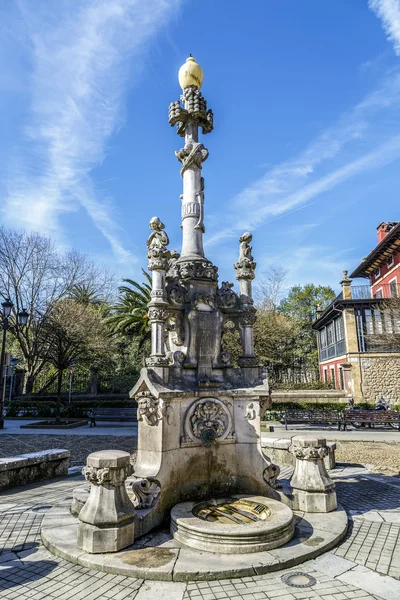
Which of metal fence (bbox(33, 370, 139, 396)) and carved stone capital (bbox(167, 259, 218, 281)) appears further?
metal fence (bbox(33, 370, 139, 396))

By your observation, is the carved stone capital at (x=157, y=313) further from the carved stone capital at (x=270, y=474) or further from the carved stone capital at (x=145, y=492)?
the carved stone capital at (x=270, y=474)

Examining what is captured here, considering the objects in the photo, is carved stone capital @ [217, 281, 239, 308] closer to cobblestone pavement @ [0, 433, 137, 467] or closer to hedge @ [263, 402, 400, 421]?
cobblestone pavement @ [0, 433, 137, 467]

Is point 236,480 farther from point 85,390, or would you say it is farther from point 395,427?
point 85,390

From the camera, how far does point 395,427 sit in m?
17.5

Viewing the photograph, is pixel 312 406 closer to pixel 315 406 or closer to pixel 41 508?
pixel 315 406

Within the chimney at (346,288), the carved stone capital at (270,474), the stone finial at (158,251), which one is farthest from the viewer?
the chimney at (346,288)

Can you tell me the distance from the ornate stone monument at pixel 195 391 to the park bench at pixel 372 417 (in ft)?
42.2

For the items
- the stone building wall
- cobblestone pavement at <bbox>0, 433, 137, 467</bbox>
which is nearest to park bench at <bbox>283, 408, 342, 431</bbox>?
the stone building wall

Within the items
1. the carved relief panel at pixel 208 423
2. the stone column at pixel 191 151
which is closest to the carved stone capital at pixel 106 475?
the carved relief panel at pixel 208 423

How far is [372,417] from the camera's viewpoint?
681 inches

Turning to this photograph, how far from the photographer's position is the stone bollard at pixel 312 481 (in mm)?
5445

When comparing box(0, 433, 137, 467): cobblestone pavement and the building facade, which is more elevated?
the building facade

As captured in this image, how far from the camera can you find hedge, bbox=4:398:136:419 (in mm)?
22641

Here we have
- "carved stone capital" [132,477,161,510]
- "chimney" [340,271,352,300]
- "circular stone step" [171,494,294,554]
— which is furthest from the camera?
"chimney" [340,271,352,300]
